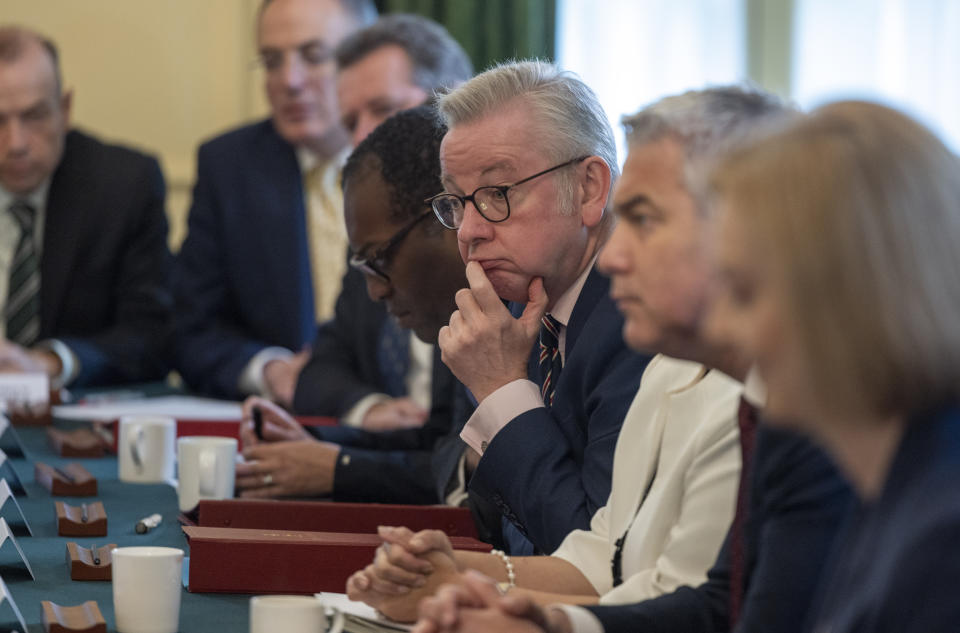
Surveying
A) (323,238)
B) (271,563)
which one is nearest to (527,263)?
→ (271,563)

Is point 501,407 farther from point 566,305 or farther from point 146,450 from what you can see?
point 146,450

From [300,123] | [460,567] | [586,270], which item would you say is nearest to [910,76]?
[300,123]

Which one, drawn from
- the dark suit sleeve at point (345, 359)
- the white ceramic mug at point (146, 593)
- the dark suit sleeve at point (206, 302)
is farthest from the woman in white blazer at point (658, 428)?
the dark suit sleeve at point (206, 302)

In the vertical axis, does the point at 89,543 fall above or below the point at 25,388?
above

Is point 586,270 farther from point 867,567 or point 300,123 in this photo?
point 300,123

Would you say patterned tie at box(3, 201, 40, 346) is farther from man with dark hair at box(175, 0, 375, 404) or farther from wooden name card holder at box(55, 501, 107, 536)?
wooden name card holder at box(55, 501, 107, 536)

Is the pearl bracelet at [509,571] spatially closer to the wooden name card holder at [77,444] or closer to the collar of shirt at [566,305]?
the collar of shirt at [566,305]

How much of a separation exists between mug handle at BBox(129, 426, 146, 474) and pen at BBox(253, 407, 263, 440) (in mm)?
232

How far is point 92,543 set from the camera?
184cm

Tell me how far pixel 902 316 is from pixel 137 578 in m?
0.92

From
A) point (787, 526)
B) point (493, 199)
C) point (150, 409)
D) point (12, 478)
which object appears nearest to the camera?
point (787, 526)

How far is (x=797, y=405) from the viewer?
0.90 m

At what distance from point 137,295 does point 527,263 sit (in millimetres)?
2687

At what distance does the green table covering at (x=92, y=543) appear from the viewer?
57.4 inches
